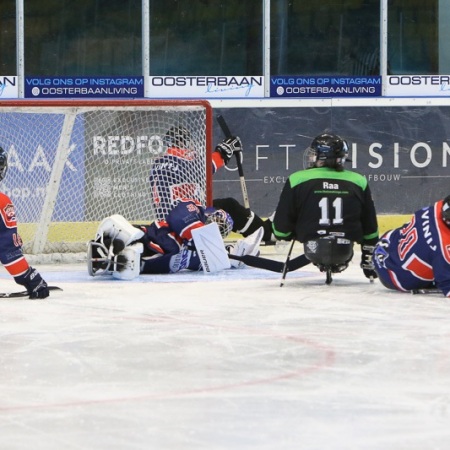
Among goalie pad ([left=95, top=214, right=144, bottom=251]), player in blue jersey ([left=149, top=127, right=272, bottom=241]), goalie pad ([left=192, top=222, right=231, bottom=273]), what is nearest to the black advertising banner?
player in blue jersey ([left=149, top=127, right=272, bottom=241])

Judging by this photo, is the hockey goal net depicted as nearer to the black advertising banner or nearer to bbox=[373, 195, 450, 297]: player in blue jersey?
the black advertising banner

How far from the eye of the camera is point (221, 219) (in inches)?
360

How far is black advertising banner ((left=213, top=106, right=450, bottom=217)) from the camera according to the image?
11.0 meters

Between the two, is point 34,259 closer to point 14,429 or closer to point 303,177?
point 303,177

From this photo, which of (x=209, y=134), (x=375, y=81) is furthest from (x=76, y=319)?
(x=375, y=81)

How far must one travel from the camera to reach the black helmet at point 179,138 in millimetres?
9422

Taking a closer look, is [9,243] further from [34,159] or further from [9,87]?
[9,87]

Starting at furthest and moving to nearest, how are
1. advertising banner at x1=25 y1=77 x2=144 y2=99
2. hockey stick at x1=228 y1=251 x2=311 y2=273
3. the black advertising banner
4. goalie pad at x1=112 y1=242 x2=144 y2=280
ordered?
advertising banner at x1=25 y1=77 x2=144 y2=99 → the black advertising banner → hockey stick at x1=228 y1=251 x2=311 y2=273 → goalie pad at x1=112 y1=242 x2=144 y2=280

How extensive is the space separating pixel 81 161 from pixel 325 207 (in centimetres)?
290

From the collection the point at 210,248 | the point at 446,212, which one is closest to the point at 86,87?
the point at 210,248

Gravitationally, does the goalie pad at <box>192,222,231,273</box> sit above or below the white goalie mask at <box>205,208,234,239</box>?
below

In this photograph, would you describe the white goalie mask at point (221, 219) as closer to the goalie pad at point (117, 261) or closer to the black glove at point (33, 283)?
the goalie pad at point (117, 261)

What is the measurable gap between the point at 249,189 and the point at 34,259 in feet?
7.47

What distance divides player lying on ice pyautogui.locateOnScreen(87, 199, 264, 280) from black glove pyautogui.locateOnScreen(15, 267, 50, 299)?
4.02ft
